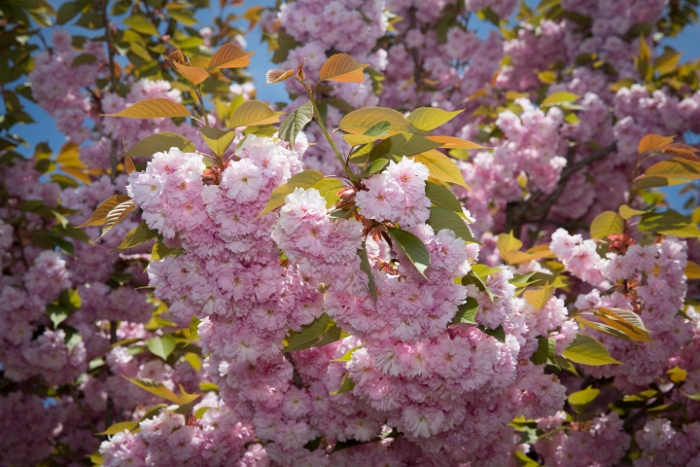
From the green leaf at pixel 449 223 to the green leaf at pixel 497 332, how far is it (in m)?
0.29

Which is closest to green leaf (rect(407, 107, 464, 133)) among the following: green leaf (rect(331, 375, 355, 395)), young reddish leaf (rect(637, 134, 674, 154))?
green leaf (rect(331, 375, 355, 395))

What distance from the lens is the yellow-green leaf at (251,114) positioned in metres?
1.73

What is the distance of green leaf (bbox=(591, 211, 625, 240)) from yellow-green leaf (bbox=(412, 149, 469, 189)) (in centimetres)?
103

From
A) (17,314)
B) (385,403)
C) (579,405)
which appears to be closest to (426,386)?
(385,403)

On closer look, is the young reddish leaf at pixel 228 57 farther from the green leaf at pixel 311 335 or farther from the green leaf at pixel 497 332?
the green leaf at pixel 497 332

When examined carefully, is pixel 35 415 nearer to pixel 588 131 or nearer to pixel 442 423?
pixel 442 423

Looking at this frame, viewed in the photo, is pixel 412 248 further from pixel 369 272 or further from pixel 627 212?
pixel 627 212

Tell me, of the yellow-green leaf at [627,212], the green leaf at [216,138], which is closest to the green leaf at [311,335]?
the green leaf at [216,138]

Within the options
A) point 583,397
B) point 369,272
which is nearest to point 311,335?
point 369,272

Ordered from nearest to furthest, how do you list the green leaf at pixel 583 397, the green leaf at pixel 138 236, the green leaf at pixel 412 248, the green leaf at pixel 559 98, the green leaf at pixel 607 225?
the green leaf at pixel 412 248
the green leaf at pixel 138 236
the green leaf at pixel 607 225
the green leaf at pixel 583 397
the green leaf at pixel 559 98

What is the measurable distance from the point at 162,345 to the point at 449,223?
2084mm

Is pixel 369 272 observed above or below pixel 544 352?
above

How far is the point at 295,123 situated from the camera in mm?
1643

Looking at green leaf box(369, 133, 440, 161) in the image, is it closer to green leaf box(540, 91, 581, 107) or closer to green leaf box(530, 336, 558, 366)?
green leaf box(530, 336, 558, 366)
